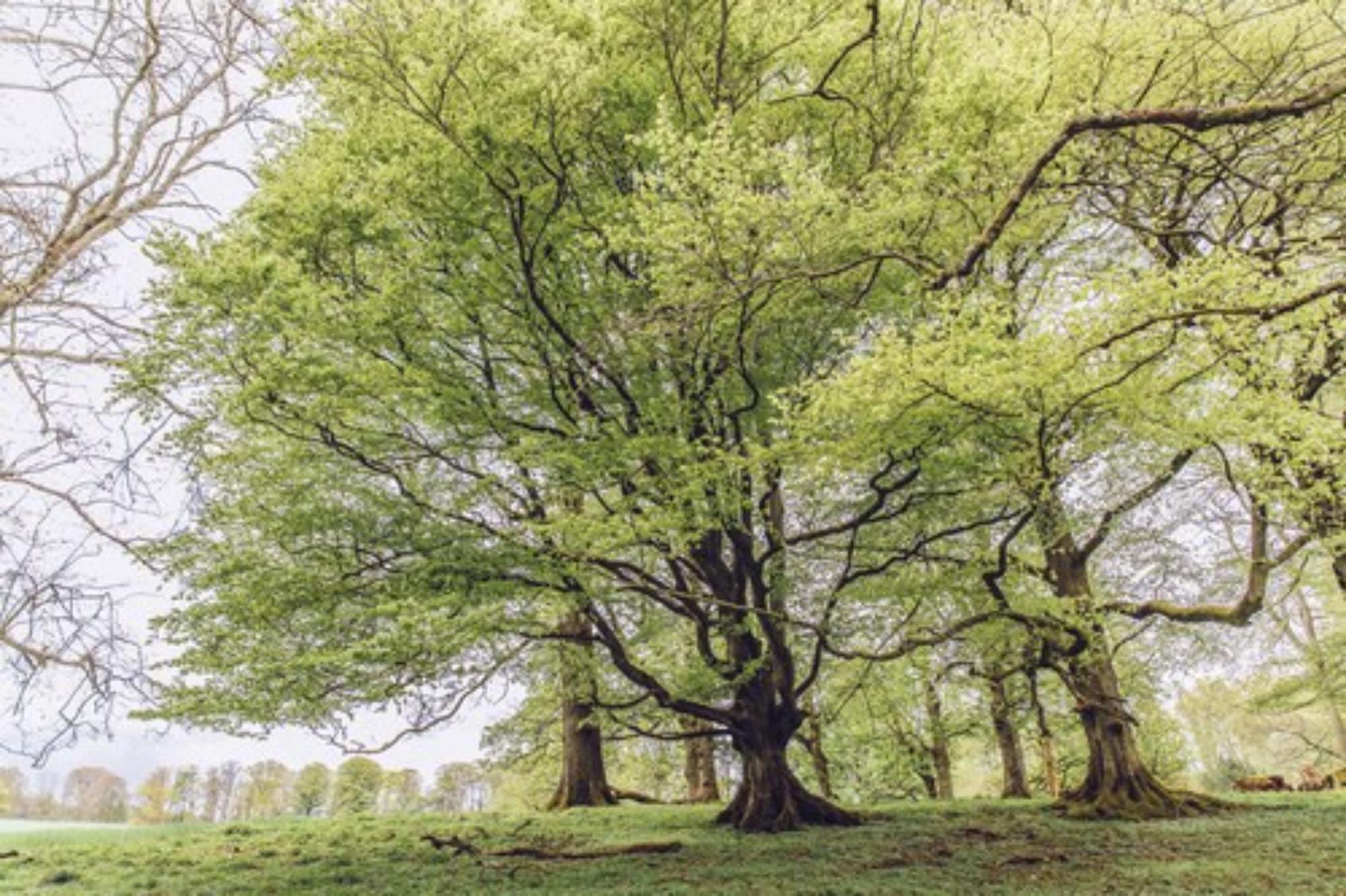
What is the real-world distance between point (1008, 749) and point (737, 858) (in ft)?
36.0

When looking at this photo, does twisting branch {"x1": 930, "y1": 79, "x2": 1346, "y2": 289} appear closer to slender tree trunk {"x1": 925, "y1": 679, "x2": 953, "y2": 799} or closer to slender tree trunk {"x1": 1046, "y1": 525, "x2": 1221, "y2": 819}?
slender tree trunk {"x1": 1046, "y1": 525, "x2": 1221, "y2": 819}

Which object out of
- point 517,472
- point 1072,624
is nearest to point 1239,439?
point 1072,624

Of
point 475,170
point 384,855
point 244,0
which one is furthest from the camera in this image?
point 384,855

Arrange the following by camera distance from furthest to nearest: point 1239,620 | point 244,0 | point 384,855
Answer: point 1239,620 → point 384,855 → point 244,0

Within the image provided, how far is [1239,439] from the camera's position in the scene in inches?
297

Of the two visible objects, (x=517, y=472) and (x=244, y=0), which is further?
(x=517, y=472)

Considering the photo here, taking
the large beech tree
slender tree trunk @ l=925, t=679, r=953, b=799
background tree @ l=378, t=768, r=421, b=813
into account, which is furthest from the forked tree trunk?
background tree @ l=378, t=768, r=421, b=813

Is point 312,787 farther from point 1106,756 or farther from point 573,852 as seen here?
point 1106,756

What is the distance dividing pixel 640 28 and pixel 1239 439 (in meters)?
7.38

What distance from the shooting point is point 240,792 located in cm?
2541

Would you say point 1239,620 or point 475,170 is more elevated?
point 475,170

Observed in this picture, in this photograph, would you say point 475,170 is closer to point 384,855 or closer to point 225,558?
point 225,558

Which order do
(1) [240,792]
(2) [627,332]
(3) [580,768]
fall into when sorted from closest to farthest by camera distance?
(2) [627,332] < (3) [580,768] < (1) [240,792]

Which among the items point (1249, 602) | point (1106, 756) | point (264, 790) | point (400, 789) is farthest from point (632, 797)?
point (264, 790)
